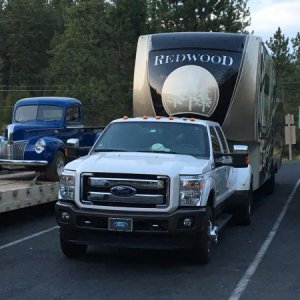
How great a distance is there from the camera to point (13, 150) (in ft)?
38.8

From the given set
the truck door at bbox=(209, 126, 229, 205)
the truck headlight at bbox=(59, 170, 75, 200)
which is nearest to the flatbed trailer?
the truck headlight at bbox=(59, 170, 75, 200)

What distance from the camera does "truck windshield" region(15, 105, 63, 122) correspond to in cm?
1324

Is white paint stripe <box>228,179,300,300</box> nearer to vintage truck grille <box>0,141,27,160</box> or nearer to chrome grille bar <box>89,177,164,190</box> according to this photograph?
chrome grille bar <box>89,177,164,190</box>

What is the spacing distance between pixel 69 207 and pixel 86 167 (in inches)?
21.1

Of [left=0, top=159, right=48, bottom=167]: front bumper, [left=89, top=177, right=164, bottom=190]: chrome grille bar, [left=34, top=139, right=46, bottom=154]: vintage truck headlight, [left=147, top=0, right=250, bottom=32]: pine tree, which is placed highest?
[left=147, top=0, right=250, bottom=32]: pine tree

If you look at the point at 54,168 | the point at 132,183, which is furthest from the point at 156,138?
the point at 54,168

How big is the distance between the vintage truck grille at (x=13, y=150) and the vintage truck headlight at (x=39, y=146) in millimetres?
265

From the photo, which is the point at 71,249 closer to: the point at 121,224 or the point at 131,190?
the point at 121,224

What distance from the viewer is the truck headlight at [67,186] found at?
7328mm

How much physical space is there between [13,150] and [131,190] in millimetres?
5390

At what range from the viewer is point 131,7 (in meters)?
37.1

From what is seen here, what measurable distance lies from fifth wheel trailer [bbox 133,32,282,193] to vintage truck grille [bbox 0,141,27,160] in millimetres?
2430

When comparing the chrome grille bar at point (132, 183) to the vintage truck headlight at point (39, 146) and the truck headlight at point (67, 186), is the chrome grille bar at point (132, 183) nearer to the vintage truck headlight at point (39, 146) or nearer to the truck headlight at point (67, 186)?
the truck headlight at point (67, 186)

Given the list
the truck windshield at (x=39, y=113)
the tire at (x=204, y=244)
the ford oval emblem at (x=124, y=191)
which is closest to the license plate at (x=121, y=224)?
the ford oval emblem at (x=124, y=191)
